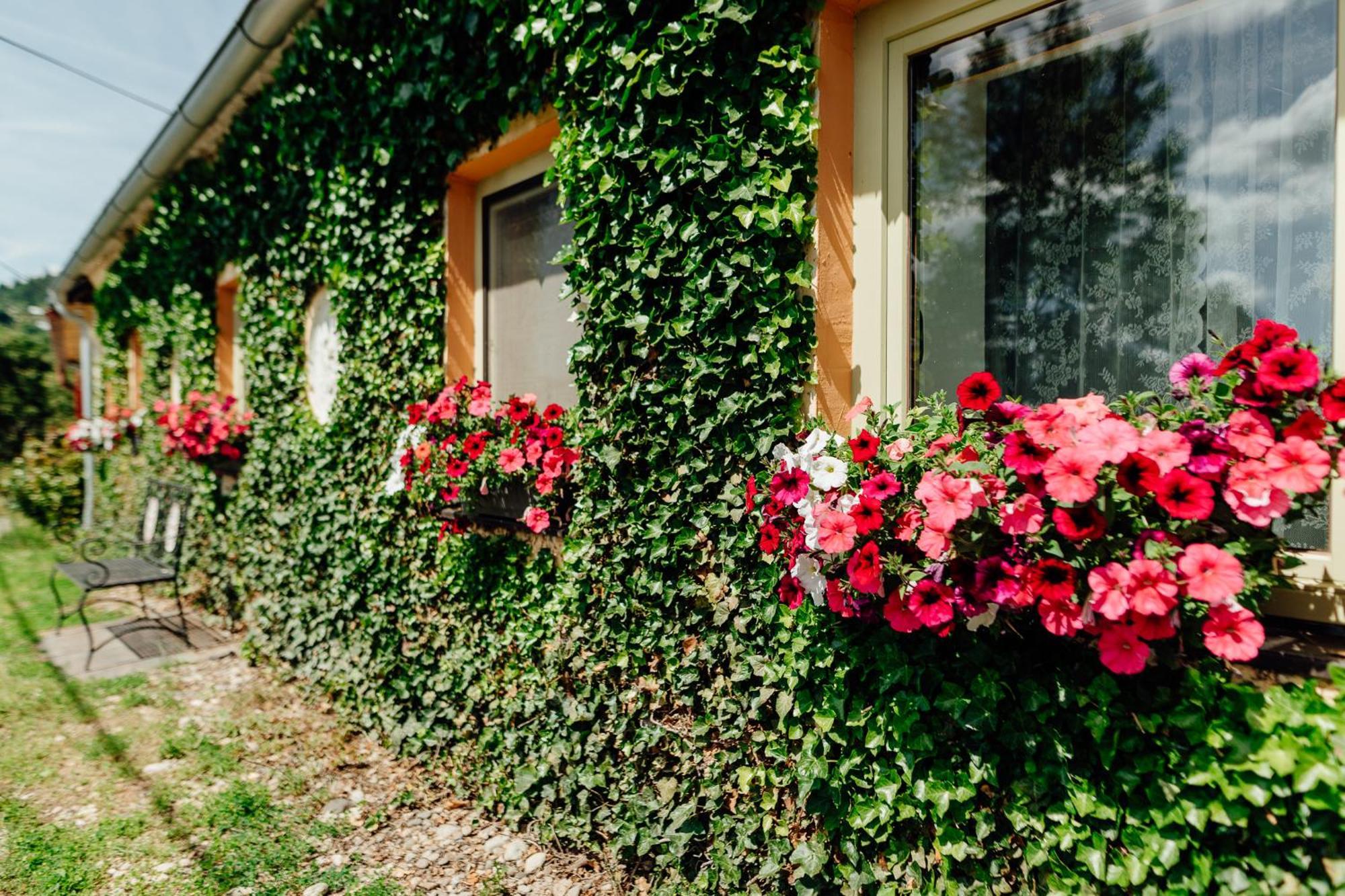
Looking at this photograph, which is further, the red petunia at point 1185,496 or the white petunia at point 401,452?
the white petunia at point 401,452

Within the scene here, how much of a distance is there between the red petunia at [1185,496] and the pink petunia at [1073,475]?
11cm

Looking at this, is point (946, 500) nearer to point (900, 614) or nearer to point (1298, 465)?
point (900, 614)

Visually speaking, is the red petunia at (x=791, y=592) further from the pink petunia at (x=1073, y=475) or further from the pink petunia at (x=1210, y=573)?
the pink petunia at (x=1210, y=573)

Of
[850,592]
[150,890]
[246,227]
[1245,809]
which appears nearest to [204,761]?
[150,890]

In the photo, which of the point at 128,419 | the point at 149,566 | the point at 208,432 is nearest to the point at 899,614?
the point at 208,432

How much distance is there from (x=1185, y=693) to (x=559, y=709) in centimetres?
205

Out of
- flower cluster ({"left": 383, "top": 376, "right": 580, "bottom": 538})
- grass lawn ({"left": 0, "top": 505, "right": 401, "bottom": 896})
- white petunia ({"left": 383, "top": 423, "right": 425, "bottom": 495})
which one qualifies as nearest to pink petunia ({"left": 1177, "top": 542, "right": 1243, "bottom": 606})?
flower cluster ({"left": 383, "top": 376, "right": 580, "bottom": 538})

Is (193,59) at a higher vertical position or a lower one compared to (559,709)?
higher

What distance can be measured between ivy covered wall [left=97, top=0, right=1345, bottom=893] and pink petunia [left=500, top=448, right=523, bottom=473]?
29 cm

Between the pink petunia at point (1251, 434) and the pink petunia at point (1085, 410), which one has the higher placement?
the pink petunia at point (1085, 410)

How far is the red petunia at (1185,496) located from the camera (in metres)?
1.23

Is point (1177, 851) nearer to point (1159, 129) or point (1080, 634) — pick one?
point (1080, 634)

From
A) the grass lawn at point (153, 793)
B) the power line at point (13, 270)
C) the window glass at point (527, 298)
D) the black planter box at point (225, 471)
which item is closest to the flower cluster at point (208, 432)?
the black planter box at point (225, 471)

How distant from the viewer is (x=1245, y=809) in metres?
1.32
